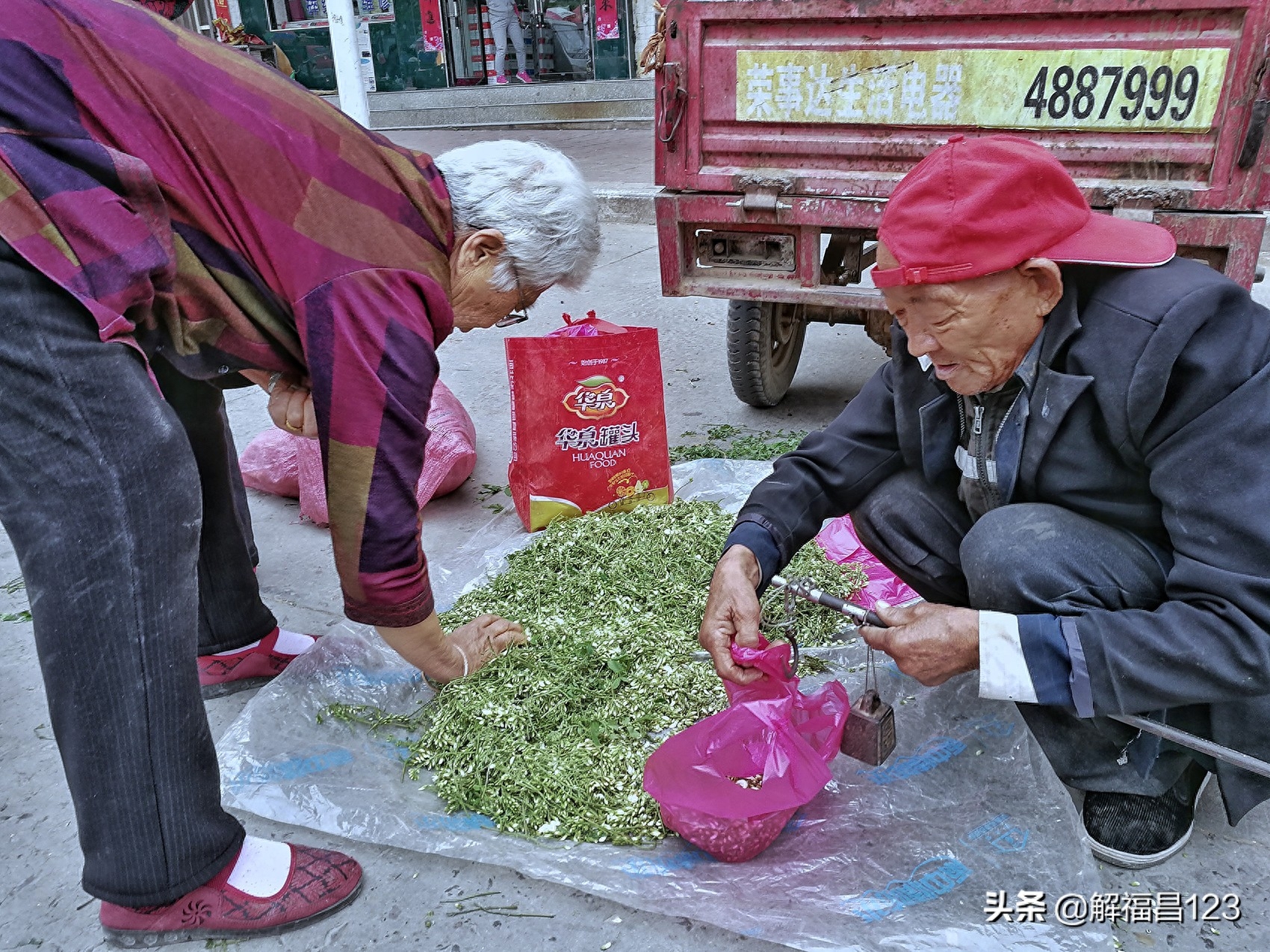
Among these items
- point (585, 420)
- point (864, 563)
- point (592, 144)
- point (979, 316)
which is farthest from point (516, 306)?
point (592, 144)

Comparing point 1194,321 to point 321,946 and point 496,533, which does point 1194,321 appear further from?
point 496,533

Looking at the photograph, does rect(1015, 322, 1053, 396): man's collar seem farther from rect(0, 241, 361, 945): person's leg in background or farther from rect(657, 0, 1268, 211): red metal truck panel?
rect(657, 0, 1268, 211): red metal truck panel

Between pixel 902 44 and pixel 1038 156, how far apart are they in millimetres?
1654

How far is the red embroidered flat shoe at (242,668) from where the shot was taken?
7.38 feet

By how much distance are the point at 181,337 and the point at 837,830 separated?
1.36m

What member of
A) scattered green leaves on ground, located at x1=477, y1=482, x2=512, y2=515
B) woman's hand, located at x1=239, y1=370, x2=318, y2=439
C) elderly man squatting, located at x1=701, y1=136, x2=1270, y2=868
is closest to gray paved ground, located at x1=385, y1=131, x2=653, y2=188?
scattered green leaves on ground, located at x1=477, y1=482, x2=512, y2=515

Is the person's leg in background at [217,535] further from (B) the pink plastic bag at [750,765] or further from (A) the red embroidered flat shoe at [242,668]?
(B) the pink plastic bag at [750,765]

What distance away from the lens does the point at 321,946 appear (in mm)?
1595

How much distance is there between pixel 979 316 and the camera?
146 cm

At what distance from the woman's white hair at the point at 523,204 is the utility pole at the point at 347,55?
227 inches

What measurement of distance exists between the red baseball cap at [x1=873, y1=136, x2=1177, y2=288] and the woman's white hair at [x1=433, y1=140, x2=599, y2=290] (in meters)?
0.60

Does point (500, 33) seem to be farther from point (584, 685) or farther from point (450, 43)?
point (584, 685)

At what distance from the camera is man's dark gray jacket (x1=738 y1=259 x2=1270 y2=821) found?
1.36 meters

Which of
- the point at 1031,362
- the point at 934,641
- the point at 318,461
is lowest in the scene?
the point at 318,461
